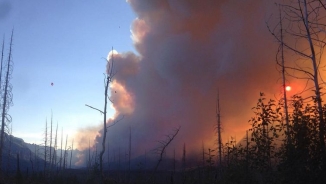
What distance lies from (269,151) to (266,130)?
1.10 m

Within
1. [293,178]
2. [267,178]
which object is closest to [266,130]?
[267,178]

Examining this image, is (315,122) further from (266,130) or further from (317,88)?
(266,130)

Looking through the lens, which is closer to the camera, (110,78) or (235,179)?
(235,179)

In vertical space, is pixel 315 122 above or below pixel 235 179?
above

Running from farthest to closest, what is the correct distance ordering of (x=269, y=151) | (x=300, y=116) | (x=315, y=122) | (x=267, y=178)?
(x=269, y=151) < (x=267, y=178) < (x=300, y=116) < (x=315, y=122)

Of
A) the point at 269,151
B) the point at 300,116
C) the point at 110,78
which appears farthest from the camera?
the point at 110,78

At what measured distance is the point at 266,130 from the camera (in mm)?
18109

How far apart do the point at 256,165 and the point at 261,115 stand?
2410 mm

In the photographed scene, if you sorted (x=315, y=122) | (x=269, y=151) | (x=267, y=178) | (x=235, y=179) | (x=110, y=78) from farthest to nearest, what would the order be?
(x=110, y=78), (x=235, y=179), (x=269, y=151), (x=267, y=178), (x=315, y=122)

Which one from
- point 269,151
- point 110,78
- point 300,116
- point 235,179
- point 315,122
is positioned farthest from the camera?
point 110,78

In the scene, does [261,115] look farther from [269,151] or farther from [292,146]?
[292,146]

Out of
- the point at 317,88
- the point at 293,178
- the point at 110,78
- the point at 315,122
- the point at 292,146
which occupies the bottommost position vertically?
the point at 293,178

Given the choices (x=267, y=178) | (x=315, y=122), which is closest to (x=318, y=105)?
(x=315, y=122)

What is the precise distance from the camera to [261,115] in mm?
17953
